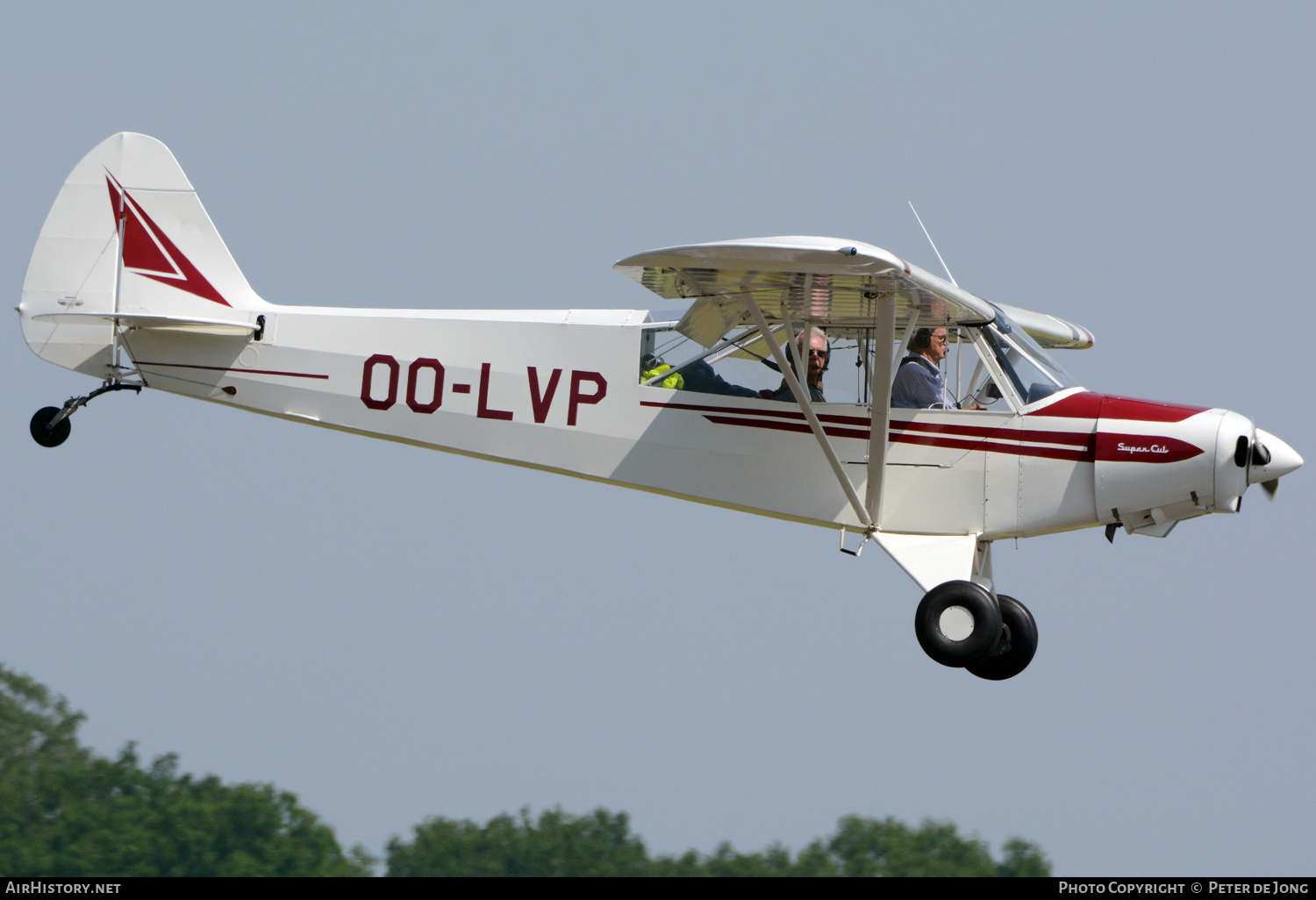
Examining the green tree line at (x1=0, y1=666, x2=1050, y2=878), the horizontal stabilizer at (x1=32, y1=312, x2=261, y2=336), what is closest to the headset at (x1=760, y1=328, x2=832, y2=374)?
the horizontal stabilizer at (x1=32, y1=312, x2=261, y2=336)

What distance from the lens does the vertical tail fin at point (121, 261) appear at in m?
11.3

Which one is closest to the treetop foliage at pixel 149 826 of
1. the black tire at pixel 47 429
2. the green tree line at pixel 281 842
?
the green tree line at pixel 281 842

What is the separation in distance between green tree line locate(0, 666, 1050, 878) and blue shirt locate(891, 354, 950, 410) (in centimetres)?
1161

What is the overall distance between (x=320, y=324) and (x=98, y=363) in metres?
1.66

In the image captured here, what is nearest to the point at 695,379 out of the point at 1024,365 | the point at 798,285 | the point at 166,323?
the point at 798,285

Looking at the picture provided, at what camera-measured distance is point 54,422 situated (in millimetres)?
11461

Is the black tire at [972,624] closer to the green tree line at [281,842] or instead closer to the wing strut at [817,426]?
the wing strut at [817,426]

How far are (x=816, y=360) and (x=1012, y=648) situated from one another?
234 centimetres

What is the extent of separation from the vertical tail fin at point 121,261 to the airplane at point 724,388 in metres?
0.01

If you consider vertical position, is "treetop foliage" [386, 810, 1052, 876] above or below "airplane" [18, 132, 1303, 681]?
below

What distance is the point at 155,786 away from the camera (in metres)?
25.0

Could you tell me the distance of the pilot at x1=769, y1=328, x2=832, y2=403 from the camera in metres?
10.0

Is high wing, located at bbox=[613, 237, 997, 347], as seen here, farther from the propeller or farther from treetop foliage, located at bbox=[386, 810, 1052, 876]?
treetop foliage, located at bbox=[386, 810, 1052, 876]

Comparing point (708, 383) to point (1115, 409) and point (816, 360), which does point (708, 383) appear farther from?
point (1115, 409)
